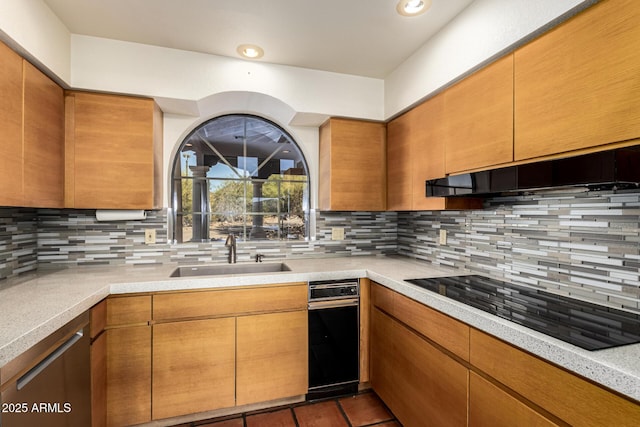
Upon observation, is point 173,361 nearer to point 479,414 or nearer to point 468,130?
point 479,414

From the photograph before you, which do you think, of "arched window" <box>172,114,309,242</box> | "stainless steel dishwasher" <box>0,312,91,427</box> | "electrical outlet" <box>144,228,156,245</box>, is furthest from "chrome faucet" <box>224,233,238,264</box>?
"stainless steel dishwasher" <box>0,312,91,427</box>

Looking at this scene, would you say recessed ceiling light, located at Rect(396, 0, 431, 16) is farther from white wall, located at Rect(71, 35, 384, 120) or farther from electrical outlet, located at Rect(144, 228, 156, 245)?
electrical outlet, located at Rect(144, 228, 156, 245)

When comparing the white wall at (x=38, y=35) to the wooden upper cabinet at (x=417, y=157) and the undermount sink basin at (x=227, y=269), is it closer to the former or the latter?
the undermount sink basin at (x=227, y=269)

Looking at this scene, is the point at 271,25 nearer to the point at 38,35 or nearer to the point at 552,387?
the point at 38,35

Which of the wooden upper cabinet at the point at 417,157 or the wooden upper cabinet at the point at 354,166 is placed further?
→ the wooden upper cabinet at the point at 354,166

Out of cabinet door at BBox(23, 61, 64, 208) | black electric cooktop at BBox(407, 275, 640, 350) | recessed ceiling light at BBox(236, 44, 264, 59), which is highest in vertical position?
recessed ceiling light at BBox(236, 44, 264, 59)

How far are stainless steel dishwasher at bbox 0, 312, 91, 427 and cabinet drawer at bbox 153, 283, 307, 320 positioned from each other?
39 centimetres

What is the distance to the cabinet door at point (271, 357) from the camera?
187 cm

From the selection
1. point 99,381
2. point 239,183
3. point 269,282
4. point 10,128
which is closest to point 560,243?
point 269,282

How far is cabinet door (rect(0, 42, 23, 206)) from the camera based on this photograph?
1375 mm

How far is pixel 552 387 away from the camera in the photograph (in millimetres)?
935

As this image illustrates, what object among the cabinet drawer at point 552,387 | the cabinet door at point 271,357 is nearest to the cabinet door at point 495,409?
the cabinet drawer at point 552,387

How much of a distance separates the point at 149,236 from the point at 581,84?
103 inches

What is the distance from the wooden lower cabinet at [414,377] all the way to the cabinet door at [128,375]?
1.40 metres
